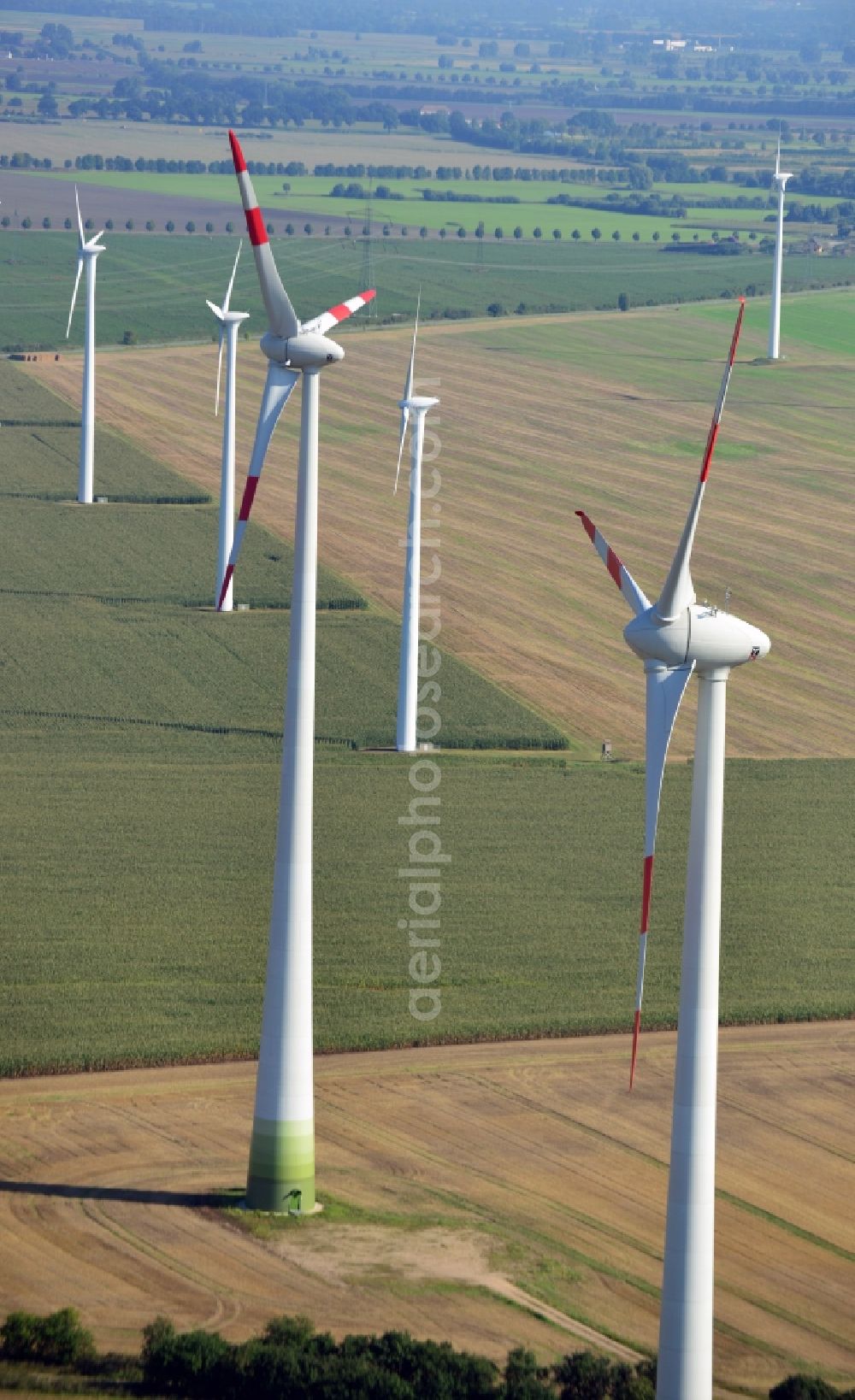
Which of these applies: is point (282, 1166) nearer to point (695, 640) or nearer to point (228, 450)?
point (695, 640)

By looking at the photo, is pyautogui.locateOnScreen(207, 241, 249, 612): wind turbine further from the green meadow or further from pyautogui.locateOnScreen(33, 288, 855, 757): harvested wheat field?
pyautogui.locateOnScreen(33, 288, 855, 757): harvested wheat field

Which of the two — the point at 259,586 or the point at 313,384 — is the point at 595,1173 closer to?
the point at 313,384

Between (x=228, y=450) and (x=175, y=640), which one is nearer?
(x=175, y=640)

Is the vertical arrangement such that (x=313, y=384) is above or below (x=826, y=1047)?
above

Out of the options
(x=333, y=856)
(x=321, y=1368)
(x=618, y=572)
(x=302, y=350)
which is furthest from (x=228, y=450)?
(x=321, y=1368)

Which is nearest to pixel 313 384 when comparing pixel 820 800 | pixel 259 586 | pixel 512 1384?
pixel 512 1384

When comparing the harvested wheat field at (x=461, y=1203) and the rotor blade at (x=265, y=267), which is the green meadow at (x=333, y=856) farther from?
the rotor blade at (x=265, y=267)
